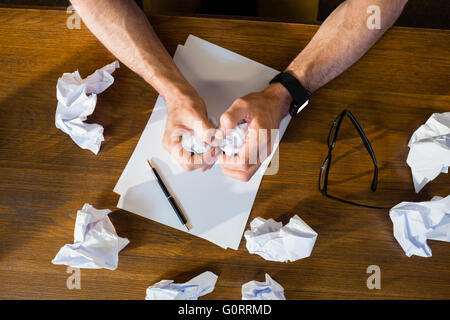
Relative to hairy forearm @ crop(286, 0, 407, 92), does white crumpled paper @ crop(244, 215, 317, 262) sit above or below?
below

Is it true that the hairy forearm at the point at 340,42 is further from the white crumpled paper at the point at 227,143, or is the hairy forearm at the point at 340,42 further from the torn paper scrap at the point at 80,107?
the torn paper scrap at the point at 80,107

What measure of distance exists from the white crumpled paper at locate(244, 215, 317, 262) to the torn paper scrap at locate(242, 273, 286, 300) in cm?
5

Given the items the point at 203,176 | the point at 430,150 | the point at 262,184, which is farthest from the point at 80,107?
the point at 430,150

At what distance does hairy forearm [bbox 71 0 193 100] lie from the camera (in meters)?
0.63

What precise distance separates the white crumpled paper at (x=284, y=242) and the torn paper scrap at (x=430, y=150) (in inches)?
9.1

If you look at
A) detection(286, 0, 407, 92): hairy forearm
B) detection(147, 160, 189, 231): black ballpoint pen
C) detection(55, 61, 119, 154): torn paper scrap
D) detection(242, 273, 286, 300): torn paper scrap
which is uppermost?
detection(286, 0, 407, 92): hairy forearm

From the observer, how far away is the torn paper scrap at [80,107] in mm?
625

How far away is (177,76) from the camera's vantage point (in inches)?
25.4

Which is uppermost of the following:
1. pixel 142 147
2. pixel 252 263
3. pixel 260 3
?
pixel 260 3

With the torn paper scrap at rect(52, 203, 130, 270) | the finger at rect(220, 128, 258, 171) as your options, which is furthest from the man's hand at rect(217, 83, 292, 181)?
the torn paper scrap at rect(52, 203, 130, 270)

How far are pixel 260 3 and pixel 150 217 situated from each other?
64 centimetres

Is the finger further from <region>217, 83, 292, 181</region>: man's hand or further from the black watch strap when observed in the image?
the black watch strap
